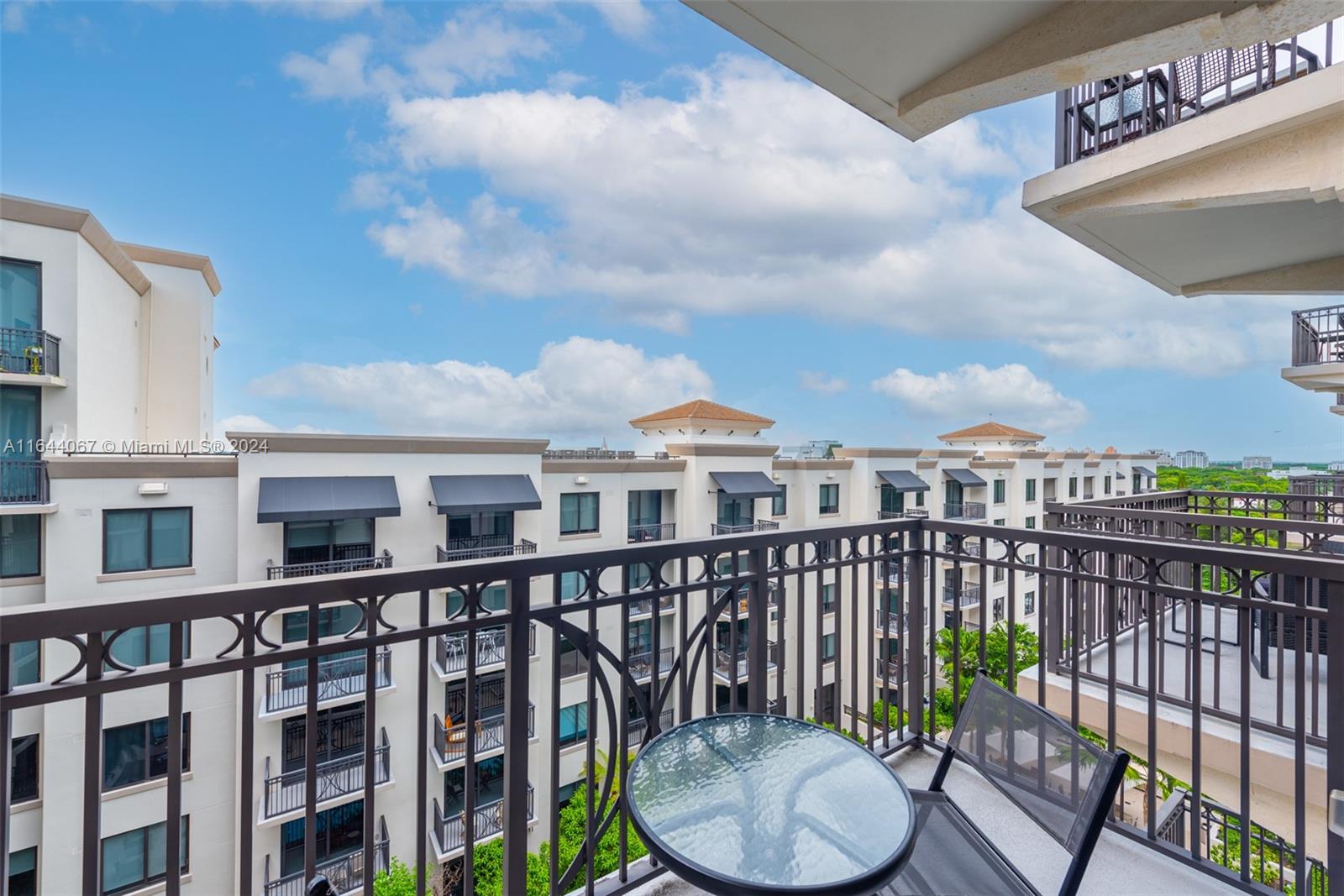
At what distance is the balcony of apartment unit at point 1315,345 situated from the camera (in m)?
6.85

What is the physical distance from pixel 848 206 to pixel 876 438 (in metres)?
8.61

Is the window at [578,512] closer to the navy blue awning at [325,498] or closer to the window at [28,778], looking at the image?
the navy blue awning at [325,498]

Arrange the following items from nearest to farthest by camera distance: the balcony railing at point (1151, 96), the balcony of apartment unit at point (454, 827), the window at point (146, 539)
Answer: the balcony railing at point (1151, 96) < the window at point (146, 539) < the balcony of apartment unit at point (454, 827)

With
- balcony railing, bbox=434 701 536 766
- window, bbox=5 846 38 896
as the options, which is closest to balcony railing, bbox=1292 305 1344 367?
balcony railing, bbox=434 701 536 766

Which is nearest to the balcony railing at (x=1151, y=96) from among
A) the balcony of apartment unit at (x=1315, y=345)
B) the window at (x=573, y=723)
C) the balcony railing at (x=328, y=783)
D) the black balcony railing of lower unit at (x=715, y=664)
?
the black balcony railing of lower unit at (x=715, y=664)

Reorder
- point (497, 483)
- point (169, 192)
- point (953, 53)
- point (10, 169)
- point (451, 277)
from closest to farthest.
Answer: point (953, 53) → point (10, 169) → point (169, 192) → point (497, 483) → point (451, 277)

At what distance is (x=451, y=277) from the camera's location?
21.5m

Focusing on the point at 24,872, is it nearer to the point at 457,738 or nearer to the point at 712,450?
the point at 457,738

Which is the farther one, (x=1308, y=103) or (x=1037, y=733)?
(x=1308, y=103)

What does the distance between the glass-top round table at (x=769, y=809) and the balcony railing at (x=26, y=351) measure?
32.2ft

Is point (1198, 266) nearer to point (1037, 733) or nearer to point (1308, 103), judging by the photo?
point (1308, 103)

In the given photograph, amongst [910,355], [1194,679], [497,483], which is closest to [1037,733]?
[1194,679]

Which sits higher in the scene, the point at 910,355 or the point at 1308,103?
the point at 910,355

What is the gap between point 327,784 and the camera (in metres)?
8.39
